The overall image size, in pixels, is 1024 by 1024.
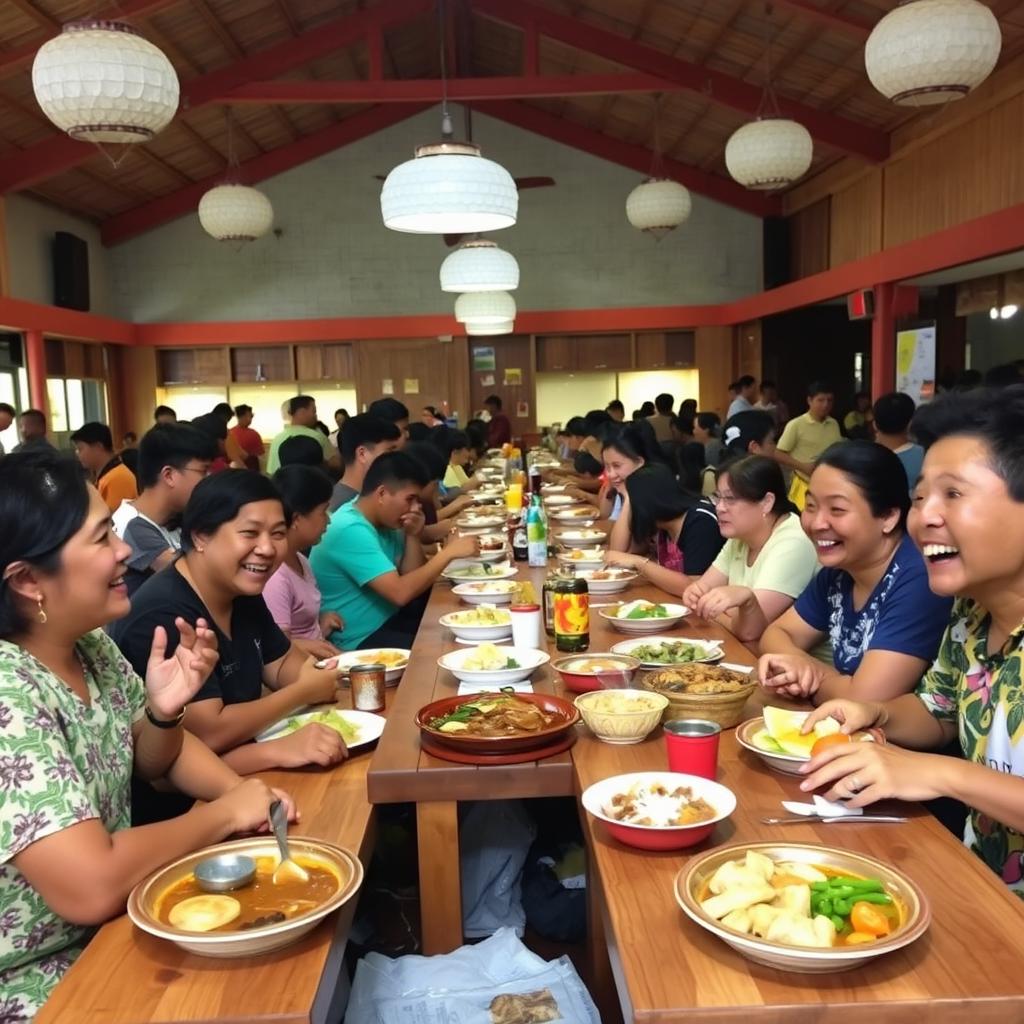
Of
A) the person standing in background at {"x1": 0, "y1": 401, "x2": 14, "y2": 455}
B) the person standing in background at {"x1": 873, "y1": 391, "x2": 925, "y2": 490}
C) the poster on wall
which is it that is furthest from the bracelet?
the poster on wall

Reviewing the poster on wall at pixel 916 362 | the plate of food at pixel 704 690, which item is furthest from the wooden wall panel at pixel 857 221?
the plate of food at pixel 704 690

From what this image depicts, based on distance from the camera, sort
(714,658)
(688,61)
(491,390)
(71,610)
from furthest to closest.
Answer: (491,390)
(688,61)
(714,658)
(71,610)

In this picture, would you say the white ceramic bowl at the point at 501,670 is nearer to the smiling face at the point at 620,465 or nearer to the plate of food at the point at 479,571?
the plate of food at the point at 479,571

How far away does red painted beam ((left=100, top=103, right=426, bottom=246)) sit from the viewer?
12.6 m

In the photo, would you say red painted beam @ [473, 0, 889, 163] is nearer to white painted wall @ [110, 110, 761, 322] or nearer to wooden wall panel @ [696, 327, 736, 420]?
white painted wall @ [110, 110, 761, 322]

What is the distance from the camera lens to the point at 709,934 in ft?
4.14

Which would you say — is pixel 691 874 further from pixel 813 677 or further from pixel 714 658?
pixel 714 658

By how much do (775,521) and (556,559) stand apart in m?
1.25

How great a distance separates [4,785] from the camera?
131 cm

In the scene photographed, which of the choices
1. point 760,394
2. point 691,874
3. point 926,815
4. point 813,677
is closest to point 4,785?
point 691,874

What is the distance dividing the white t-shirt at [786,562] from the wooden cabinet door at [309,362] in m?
11.0

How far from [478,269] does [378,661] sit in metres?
Answer: 3.82

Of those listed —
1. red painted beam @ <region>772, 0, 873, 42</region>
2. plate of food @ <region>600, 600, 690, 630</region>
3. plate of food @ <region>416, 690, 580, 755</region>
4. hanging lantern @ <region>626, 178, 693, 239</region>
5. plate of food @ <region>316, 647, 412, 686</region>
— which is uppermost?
red painted beam @ <region>772, 0, 873, 42</region>

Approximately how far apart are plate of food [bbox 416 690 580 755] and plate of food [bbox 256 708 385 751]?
0.14m
